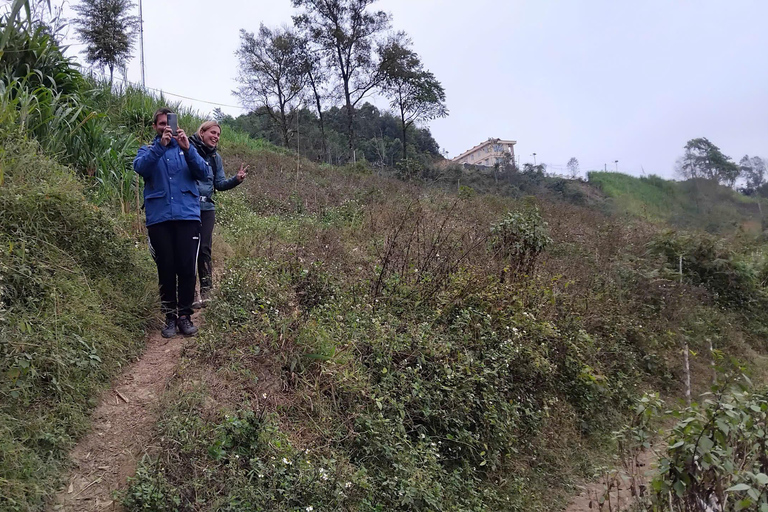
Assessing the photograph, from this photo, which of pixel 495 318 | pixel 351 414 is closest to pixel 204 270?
pixel 351 414

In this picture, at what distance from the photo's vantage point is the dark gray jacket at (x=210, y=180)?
4.23 meters

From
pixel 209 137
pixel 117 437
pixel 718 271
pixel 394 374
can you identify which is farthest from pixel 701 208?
pixel 117 437

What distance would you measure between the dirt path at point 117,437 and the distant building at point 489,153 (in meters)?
21.2

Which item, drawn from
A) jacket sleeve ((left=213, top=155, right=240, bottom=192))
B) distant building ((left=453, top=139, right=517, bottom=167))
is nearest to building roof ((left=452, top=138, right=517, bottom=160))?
distant building ((left=453, top=139, right=517, bottom=167))

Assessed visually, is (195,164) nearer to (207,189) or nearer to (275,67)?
(207,189)

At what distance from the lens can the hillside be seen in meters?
2.64

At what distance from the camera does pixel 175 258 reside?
3.82 meters

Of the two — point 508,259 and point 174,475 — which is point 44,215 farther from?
point 508,259

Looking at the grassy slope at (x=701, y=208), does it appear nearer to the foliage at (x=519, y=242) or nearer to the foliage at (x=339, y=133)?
the foliage at (x=519, y=242)

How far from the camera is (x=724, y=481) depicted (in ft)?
8.23

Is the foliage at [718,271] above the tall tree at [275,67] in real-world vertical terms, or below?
below

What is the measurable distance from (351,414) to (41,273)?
2.34 m

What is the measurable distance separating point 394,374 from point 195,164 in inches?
86.7

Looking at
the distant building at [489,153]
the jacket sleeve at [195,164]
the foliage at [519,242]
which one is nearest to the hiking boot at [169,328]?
the jacket sleeve at [195,164]
